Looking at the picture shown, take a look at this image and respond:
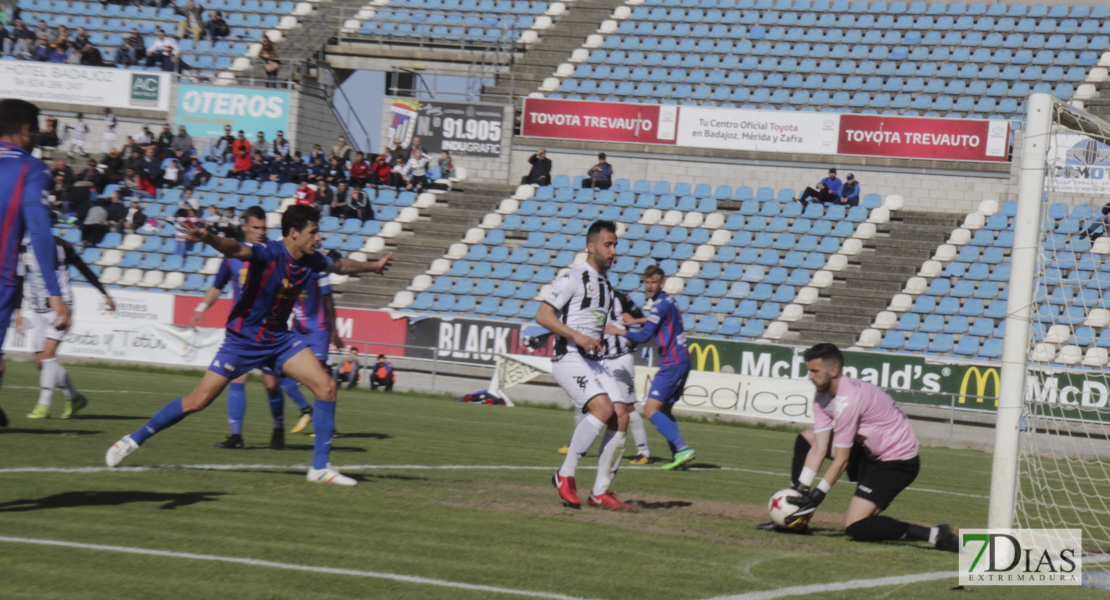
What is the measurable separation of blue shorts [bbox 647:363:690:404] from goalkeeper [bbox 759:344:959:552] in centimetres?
494

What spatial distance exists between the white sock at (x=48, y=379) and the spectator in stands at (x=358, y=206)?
1936 cm

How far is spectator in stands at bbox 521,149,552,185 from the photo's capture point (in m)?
32.6

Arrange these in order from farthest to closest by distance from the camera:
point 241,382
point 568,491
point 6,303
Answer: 1. point 241,382
2. point 568,491
3. point 6,303

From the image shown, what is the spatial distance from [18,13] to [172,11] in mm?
5273

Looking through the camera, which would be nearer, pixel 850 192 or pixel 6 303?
pixel 6 303

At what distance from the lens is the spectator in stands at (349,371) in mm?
25312

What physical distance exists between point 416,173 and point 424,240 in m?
2.67

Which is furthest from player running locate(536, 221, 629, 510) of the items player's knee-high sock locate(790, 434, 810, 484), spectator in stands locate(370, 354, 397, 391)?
spectator in stands locate(370, 354, 397, 391)

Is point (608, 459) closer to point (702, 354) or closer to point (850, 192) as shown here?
point (702, 354)

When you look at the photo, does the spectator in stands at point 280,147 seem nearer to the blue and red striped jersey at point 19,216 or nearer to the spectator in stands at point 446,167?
the spectator in stands at point 446,167

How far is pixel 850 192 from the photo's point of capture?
30203 mm

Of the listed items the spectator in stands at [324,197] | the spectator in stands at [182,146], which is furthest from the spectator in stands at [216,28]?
the spectator in stands at [324,197]

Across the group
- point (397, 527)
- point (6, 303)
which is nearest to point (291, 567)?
point (397, 527)

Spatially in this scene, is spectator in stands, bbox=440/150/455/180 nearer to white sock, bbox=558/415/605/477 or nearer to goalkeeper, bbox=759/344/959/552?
white sock, bbox=558/415/605/477
